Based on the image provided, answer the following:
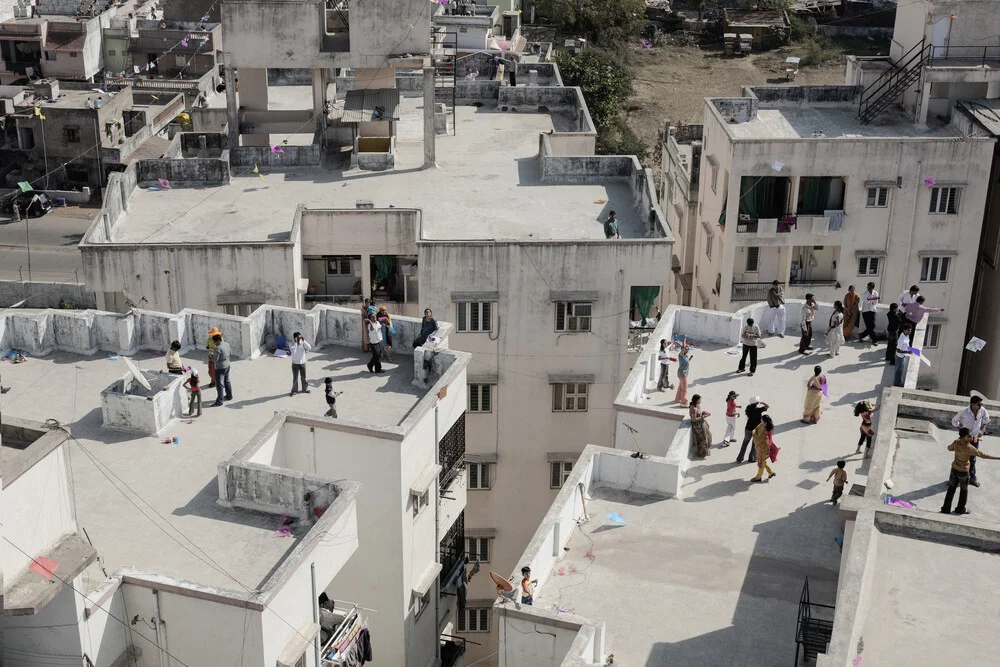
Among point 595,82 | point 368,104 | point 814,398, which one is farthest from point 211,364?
point 595,82

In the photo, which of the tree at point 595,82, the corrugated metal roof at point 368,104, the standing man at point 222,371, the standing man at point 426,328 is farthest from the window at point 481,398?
the tree at point 595,82

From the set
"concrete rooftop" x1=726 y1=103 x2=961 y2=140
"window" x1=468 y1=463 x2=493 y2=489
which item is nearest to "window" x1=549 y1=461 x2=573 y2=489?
"window" x1=468 y1=463 x2=493 y2=489

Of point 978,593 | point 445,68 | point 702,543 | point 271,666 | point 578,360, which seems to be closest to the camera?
point 978,593

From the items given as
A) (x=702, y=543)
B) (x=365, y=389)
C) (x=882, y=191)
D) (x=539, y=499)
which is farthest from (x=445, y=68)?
(x=702, y=543)

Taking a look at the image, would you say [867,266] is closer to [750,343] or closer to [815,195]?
[815,195]

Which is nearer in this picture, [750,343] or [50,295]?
[750,343]

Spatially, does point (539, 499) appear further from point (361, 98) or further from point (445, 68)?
point (445, 68)
